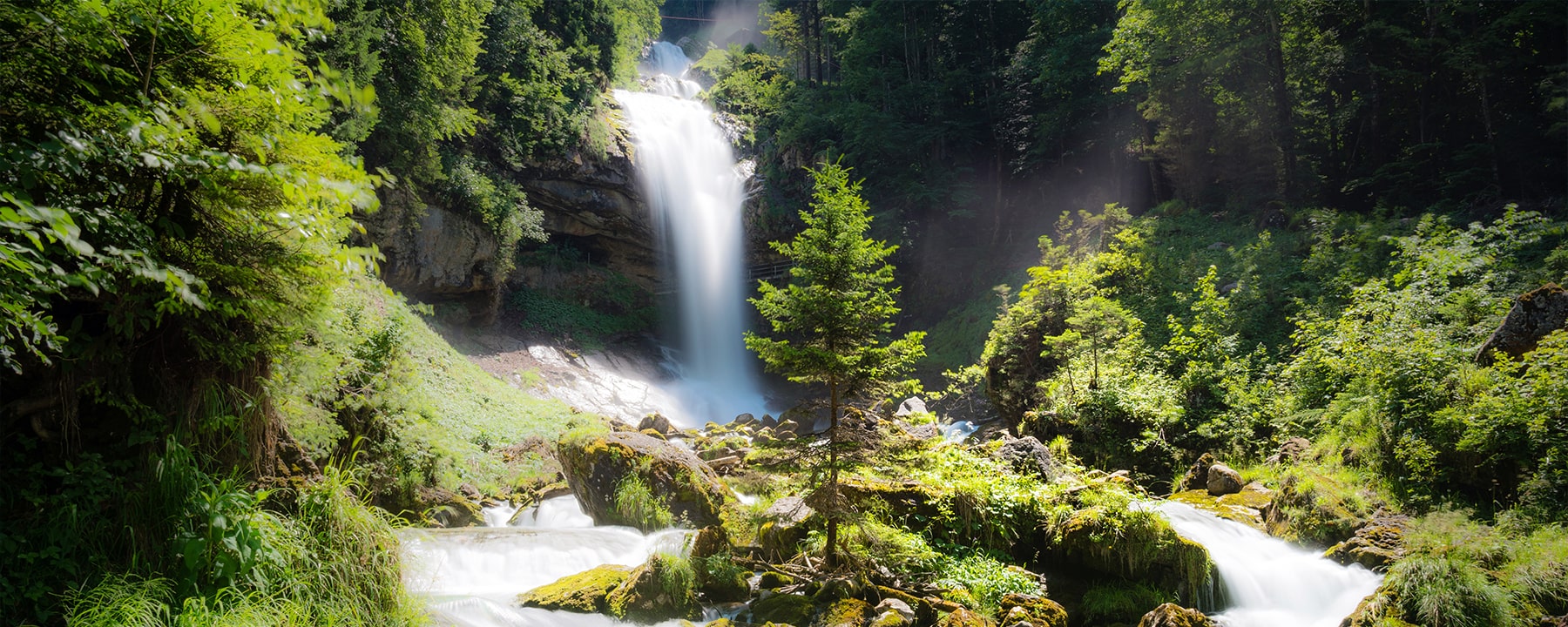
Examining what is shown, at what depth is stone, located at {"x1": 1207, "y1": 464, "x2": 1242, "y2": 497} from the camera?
8.78 metres

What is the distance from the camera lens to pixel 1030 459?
8461mm

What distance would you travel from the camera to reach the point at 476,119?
56.2 ft

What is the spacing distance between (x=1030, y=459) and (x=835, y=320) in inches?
151

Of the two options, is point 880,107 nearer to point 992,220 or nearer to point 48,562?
point 992,220

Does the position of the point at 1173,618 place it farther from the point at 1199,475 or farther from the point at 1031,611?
the point at 1199,475

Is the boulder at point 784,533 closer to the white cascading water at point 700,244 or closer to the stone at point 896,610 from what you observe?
the stone at point 896,610

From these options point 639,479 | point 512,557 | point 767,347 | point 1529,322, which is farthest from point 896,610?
point 1529,322

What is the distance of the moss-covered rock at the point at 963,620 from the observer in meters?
5.25

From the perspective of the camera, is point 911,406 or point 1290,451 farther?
point 911,406

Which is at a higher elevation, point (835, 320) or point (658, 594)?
point (835, 320)

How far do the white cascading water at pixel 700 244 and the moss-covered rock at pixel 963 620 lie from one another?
17.6 m

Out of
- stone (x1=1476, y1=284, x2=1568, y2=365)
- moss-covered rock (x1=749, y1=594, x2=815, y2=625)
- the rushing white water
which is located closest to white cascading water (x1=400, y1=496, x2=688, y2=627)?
moss-covered rock (x1=749, y1=594, x2=815, y2=625)

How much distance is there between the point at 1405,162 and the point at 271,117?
19.8 metres

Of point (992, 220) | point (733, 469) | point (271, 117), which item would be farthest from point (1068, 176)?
point (271, 117)
